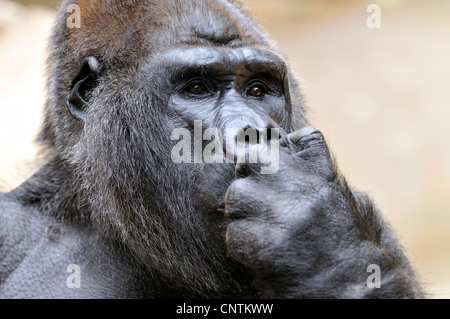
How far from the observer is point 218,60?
10.8 ft

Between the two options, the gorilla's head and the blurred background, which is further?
the blurred background

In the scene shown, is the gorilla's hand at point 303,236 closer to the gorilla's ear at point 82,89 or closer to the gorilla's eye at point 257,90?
the gorilla's eye at point 257,90

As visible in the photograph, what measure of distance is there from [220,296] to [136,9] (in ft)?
5.65

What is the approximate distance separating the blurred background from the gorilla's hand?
6.63 m

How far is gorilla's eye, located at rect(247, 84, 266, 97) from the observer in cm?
343

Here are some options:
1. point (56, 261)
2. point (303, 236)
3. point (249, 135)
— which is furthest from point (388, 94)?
point (303, 236)

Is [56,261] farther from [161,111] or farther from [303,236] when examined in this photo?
[303,236]

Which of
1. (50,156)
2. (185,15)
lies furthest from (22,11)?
(185,15)

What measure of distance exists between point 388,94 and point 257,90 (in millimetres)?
7550

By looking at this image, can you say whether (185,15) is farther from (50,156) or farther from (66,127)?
(50,156)

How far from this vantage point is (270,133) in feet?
9.74

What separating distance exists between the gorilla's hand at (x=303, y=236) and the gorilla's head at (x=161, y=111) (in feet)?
0.95

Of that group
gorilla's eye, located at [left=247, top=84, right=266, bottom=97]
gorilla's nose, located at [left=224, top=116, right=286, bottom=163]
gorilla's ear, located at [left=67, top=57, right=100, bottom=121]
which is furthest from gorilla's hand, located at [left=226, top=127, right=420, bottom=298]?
gorilla's ear, located at [left=67, top=57, right=100, bottom=121]

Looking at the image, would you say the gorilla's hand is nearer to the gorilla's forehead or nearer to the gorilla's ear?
the gorilla's forehead
